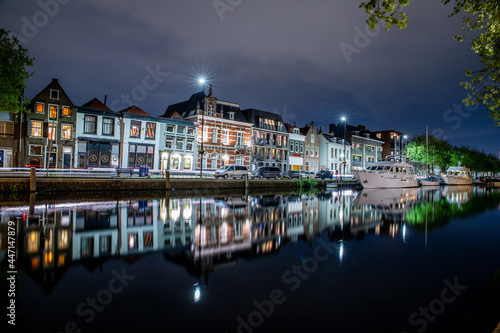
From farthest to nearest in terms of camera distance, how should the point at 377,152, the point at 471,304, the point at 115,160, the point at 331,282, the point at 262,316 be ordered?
1. the point at 377,152
2. the point at 115,160
3. the point at 331,282
4. the point at 471,304
5. the point at 262,316

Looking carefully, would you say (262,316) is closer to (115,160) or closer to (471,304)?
(471,304)

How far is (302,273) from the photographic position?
6766 mm

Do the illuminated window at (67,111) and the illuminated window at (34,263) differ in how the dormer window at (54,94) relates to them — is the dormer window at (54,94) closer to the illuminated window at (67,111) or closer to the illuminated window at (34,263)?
the illuminated window at (67,111)

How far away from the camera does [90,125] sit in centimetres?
4116

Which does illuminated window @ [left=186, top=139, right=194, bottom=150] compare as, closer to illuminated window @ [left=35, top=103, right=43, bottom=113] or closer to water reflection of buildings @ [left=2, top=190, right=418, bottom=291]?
illuminated window @ [left=35, top=103, right=43, bottom=113]

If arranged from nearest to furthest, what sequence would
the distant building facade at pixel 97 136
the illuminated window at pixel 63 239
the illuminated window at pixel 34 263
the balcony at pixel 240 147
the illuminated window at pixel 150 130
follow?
the illuminated window at pixel 34 263, the illuminated window at pixel 63 239, the distant building facade at pixel 97 136, the illuminated window at pixel 150 130, the balcony at pixel 240 147

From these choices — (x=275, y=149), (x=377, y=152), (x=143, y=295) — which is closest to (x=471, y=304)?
(x=143, y=295)

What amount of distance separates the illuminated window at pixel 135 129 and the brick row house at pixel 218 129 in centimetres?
682

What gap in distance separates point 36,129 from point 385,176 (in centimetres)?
4867

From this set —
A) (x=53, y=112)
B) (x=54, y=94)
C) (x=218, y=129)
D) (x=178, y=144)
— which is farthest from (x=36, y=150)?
(x=218, y=129)

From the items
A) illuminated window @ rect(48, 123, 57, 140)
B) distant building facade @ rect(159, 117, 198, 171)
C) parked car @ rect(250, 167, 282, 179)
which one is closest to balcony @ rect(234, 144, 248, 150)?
distant building facade @ rect(159, 117, 198, 171)

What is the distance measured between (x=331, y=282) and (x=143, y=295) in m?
3.67

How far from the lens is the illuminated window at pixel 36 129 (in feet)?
123

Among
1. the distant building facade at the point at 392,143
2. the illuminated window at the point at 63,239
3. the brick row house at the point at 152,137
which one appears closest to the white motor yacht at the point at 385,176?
the brick row house at the point at 152,137
